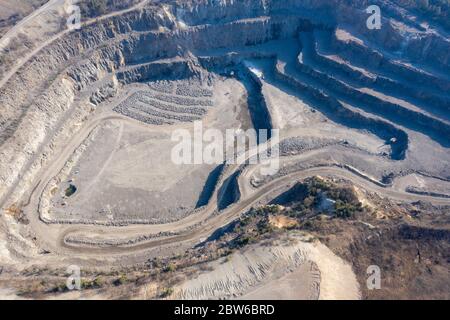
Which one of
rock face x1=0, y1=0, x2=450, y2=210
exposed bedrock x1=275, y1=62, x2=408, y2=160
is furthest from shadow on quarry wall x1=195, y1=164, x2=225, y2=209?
exposed bedrock x1=275, y1=62, x2=408, y2=160

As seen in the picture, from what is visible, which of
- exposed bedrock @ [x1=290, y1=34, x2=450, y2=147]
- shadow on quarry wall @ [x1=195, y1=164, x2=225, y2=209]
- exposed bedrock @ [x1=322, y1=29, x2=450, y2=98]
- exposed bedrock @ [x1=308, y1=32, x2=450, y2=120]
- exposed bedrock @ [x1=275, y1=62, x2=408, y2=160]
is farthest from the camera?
exposed bedrock @ [x1=322, y1=29, x2=450, y2=98]

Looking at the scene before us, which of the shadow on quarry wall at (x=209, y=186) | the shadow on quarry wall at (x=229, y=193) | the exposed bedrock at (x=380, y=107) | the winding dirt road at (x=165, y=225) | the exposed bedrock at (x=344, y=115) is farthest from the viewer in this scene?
the exposed bedrock at (x=380, y=107)

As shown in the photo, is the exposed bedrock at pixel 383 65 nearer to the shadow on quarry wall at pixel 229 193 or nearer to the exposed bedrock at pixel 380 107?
the exposed bedrock at pixel 380 107

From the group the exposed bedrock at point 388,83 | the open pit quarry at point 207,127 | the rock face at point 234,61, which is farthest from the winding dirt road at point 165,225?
the exposed bedrock at point 388,83

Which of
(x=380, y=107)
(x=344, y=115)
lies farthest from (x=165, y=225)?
(x=380, y=107)

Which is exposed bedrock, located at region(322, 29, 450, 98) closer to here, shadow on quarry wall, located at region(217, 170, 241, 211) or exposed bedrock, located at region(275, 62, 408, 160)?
exposed bedrock, located at region(275, 62, 408, 160)

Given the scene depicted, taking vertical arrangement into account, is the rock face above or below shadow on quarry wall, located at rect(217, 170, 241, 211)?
above

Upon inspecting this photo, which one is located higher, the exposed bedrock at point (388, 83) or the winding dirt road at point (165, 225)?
the exposed bedrock at point (388, 83)

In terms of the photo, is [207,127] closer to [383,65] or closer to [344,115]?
[344,115]
